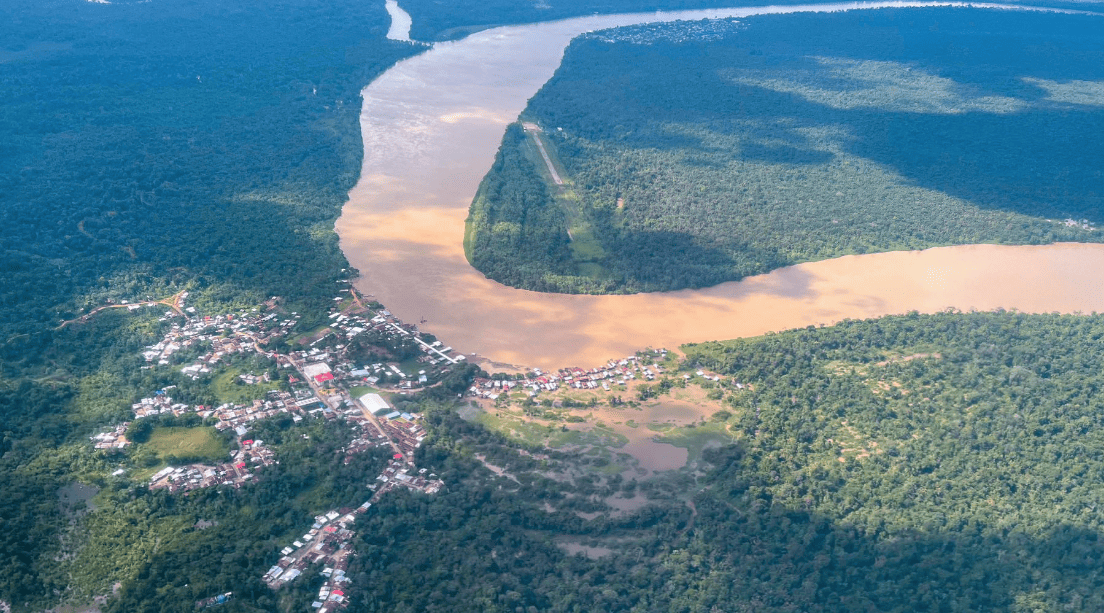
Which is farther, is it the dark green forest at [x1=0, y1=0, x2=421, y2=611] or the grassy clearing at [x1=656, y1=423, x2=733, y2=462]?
the grassy clearing at [x1=656, y1=423, x2=733, y2=462]

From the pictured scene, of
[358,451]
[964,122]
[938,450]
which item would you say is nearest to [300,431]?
[358,451]

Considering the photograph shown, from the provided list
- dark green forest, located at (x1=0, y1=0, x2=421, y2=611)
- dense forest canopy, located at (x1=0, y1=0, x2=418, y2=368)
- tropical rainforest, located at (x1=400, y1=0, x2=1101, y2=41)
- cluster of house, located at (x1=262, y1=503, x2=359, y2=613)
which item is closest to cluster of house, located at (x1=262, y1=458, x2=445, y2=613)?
cluster of house, located at (x1=262, y1=503, x2=359, y2=613)

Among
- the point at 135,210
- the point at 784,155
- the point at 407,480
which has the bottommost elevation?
the point at 407,480

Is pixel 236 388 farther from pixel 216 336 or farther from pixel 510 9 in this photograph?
pixel 510 9

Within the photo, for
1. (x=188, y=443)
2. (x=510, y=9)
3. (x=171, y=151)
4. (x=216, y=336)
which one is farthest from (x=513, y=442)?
(x=510, y=9)

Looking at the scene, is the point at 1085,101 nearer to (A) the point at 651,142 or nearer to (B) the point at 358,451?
(A) the point at 651,142

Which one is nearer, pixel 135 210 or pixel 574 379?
pixel 574 379

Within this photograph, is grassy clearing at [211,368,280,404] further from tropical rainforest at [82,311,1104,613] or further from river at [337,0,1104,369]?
river at [337,0,1104,369]
